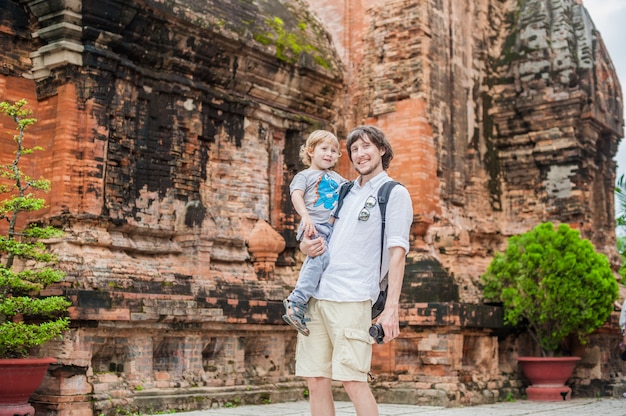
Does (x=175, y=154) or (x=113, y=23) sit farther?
(x=175, y=154)

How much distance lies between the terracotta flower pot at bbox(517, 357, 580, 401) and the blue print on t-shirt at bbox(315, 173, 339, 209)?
9514mm

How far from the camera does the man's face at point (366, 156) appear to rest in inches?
207

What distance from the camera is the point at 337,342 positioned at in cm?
484

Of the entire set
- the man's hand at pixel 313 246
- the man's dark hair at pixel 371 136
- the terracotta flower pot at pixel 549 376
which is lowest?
the terracotta flower pot at pixel 549 376

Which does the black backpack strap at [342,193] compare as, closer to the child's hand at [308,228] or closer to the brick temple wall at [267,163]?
the child's hand at [308,228]

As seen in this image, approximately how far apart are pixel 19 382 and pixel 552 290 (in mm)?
8420

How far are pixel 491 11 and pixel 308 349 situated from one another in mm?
13218

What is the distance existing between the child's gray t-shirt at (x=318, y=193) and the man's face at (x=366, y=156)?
251mm

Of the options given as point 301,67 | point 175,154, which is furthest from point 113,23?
point 301,67

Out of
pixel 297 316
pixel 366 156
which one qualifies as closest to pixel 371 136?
pixel 366 156

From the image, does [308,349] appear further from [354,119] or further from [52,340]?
[354,119]

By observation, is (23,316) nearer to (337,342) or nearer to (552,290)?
(337,342)

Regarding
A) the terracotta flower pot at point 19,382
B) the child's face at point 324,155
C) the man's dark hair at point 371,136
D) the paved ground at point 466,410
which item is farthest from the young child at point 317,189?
the paved ground at point 466,410

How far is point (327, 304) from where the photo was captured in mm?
4957
